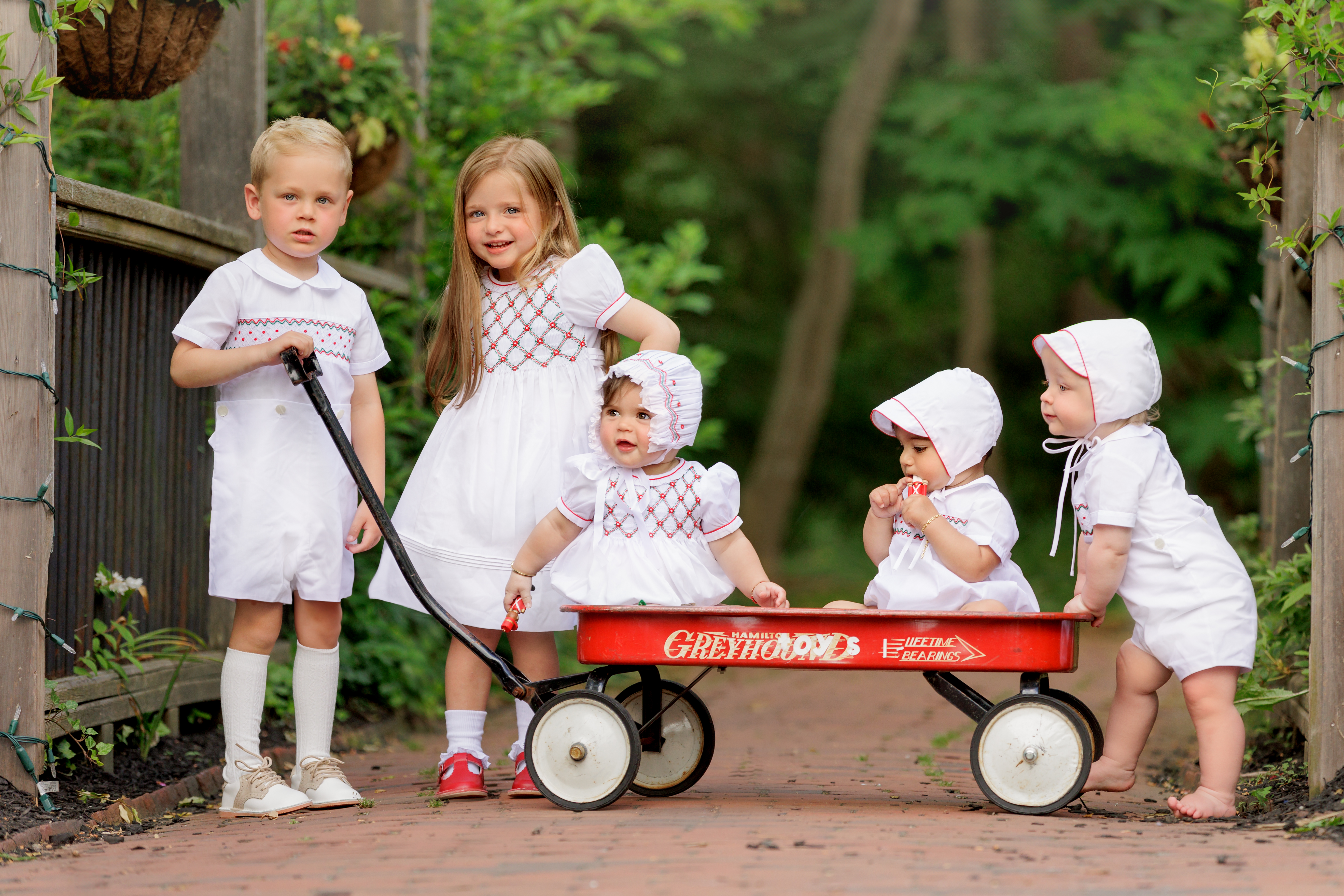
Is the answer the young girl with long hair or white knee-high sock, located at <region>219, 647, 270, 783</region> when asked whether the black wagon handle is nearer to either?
the young girl with long hair

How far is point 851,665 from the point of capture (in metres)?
3.38

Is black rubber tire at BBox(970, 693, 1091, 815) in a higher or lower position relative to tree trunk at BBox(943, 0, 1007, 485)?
lower

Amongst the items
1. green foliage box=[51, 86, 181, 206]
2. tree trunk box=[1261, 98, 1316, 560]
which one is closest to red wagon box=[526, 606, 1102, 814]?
tree trunk box=[1261, 98, 1316, 560]

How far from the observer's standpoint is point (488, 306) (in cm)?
399

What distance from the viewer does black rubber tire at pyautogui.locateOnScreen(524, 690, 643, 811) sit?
3439mm

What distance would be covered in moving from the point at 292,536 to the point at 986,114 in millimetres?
8900

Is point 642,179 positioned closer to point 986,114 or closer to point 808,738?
point 986,114

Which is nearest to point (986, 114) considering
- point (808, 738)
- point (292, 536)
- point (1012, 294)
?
point (1012, 294)

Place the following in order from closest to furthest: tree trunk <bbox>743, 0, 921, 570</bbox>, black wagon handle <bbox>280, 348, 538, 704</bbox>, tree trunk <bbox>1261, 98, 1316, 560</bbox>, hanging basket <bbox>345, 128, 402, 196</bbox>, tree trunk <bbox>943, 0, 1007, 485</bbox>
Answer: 1. black wagon handle <bbox>280, 348, 538, 704</bbox>
2. tree trunk <bbox>1261, 98, 1316, 560</bbox>
3. hanging basket <bbox>345, 128, 402, 196</bbox>
4. tree trunk <bbox>743, 0, 921, 570</bbox>
5. tree trunk <bbox>943, 0, 1007, 485</bbox>

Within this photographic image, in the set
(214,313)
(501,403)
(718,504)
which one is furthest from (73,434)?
(718,504)

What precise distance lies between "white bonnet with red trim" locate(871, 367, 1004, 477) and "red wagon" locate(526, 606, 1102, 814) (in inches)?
19.8

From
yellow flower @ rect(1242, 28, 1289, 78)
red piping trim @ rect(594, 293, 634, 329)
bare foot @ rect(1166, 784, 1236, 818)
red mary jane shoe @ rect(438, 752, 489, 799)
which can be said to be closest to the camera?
bare foot @ rect(1166, 784, 1236, 818)

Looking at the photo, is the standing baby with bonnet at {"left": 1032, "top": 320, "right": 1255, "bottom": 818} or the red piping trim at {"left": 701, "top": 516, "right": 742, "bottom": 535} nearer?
the standing baby with bonnet at {"left": 1032, "top": 320, "right": 1255, "bottom": 818}

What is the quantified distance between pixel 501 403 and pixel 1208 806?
217cm
